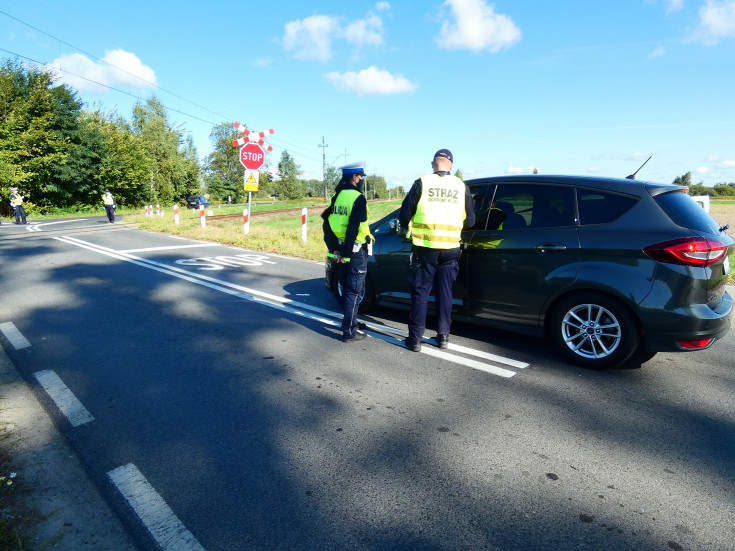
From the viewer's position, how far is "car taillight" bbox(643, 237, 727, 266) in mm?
3596

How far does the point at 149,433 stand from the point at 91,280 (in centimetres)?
634

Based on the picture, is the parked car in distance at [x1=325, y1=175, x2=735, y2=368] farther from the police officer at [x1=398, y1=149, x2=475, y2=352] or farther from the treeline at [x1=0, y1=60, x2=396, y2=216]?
the treeline at [x1=0, y1=60, x2=396, y2=216]

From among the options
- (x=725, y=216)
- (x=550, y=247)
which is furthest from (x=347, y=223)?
(x=725, y=216)

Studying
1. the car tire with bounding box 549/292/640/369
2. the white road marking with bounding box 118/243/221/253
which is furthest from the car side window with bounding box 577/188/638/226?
the white road marking with bounding box 118/243/221/253

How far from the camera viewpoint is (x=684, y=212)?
385cm

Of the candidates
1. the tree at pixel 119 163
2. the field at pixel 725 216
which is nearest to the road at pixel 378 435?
the field at pixel 725 216

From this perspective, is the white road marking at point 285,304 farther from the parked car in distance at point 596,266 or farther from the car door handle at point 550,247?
the car door handle at point 550,247

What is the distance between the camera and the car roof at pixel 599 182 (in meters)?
3.98

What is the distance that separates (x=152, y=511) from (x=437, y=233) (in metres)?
3.16

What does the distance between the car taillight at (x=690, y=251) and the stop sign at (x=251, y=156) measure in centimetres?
1271

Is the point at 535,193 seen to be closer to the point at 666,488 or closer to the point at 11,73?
the point at 666,488

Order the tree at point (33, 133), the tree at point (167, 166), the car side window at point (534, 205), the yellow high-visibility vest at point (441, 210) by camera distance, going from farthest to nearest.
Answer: the tree at point (167, 166) < the tree at point (33, 133) < the yellow high-visibility vest at point (441, 210) < the car side window at point (534, 205)

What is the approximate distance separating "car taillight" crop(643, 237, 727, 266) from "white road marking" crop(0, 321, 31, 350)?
6147 millimetres

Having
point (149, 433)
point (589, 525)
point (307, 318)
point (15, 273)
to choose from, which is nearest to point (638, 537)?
point (589, 525)
